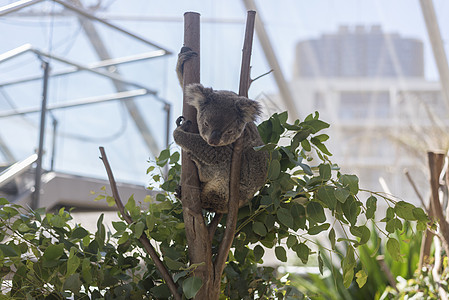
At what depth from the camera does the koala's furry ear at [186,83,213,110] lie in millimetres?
1127

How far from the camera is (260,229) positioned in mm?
1046

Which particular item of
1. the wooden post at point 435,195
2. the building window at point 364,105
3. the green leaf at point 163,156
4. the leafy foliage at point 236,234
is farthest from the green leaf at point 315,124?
the building window at point 364,105

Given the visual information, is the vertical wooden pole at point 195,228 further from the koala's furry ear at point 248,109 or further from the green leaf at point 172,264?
the koala's furry ear at point 248,109

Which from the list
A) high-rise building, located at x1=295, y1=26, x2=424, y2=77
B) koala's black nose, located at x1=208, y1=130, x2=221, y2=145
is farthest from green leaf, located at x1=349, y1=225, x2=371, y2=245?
high-rise building, located at x1=295, y1=26, x2=424, y2=77

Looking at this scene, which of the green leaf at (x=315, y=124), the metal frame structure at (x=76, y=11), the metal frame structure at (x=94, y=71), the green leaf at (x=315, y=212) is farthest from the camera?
the metal frame structure at (x=94, y=71)

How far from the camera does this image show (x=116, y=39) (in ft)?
11.4

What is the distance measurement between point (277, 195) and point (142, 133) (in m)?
2.24

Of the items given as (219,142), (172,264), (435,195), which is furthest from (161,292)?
(435,195)

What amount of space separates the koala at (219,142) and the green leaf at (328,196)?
196mm

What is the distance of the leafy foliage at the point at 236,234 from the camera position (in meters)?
1.00

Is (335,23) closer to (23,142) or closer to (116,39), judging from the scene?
(116,39)

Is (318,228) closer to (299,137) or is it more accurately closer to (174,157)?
(299,137)

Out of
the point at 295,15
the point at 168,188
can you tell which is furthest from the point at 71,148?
the point at 295,15

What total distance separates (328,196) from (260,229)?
0.16 meters
